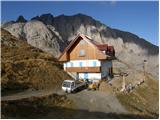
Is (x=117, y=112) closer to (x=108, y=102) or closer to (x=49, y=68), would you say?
(x=108, y=102)

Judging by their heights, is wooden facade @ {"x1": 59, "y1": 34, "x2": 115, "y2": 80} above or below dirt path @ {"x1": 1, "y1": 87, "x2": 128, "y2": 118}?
above

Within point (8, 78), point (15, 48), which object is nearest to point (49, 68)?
point (8, 78)

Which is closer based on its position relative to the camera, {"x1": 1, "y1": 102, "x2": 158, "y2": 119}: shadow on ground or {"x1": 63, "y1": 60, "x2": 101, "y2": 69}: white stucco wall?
{"x1": 1, "y1": 102, "x2": 158, "y2": 119}: shadow on ground

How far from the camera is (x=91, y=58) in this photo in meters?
50.9

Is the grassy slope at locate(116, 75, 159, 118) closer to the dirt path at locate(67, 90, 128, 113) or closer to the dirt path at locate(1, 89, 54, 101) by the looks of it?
the dirt path at locate(67, 90, 128, 113)

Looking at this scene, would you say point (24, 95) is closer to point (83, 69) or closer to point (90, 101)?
point (90, 101)

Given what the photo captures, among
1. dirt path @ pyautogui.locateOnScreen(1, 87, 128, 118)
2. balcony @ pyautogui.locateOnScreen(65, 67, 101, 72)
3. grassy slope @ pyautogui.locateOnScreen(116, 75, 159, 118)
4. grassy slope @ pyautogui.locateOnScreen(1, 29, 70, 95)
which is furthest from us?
balcony @ pyautogui.locateOnScreen(65, 67, 101, 72)

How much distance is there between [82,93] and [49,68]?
416 inches

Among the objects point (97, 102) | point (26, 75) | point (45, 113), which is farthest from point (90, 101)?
point (26, 75)

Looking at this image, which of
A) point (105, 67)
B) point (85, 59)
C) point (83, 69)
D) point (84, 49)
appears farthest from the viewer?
point (105, 67)

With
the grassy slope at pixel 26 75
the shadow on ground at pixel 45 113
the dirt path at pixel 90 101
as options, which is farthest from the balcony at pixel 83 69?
the shadow on ground at pixel 45 113

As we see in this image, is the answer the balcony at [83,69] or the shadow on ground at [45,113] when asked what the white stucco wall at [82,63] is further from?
the shadow on ground at [45,113]

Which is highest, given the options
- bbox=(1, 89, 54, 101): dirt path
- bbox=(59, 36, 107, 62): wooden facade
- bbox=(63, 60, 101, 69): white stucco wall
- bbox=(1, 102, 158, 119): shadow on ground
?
bbox=(59, 36, 107, 62): wooden facade

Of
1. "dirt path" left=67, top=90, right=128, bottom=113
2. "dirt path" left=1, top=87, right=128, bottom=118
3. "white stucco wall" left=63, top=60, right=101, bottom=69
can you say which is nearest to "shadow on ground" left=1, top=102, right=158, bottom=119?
"dirt path" left=1, top=87, right=128, bottom=118
